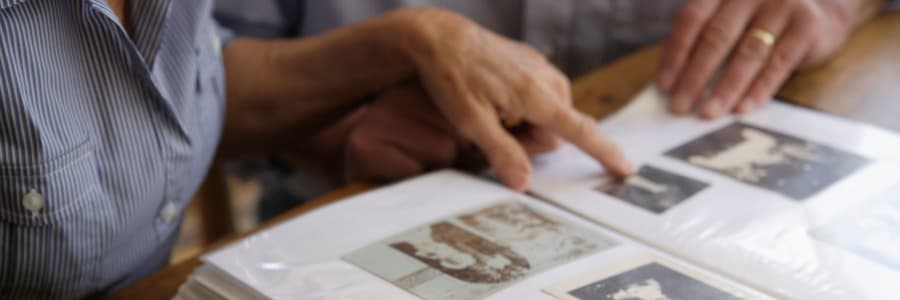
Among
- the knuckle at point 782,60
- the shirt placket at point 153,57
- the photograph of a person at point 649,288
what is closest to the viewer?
the photograph of a person at point 649,288

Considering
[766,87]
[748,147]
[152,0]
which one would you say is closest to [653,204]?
[748,147]

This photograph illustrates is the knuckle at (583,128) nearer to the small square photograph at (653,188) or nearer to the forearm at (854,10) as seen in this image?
the small square photograph at (653,188)

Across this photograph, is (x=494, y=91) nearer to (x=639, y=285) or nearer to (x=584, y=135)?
(x=584, y=135)

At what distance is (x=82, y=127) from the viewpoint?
0.61m

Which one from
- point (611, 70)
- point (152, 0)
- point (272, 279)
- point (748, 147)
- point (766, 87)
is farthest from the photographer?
point (611, 70)

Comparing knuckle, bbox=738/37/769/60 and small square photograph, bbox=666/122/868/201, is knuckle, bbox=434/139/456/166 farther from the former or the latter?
knuckle, bbox=738/37/769/60

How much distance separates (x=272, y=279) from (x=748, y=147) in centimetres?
41

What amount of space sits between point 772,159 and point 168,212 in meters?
0.46

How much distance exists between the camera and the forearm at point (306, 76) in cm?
83

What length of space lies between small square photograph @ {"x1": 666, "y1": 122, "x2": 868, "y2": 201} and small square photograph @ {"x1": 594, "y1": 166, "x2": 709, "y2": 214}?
0.11 ft

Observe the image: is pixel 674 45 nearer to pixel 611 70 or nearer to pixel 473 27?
pixel 611 70

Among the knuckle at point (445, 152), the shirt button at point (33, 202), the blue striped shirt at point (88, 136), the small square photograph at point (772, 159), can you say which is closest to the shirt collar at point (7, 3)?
the blue striped shirt at point (88, 136)

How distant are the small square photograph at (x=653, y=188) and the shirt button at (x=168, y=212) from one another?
32cm

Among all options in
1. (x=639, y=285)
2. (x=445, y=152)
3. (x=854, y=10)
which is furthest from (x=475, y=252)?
(x=854, y=10)
